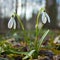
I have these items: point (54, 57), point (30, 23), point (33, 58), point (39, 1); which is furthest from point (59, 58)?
point (30, 23)

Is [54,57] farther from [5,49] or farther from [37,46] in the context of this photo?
[5,49]

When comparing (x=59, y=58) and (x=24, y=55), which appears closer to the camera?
(x=59, y=58)

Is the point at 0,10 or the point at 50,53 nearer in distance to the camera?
the point at 50,53

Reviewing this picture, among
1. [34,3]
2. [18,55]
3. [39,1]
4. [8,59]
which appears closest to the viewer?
[8,59]

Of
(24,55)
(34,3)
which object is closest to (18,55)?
(24,55)

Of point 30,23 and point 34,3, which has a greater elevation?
point 34,3

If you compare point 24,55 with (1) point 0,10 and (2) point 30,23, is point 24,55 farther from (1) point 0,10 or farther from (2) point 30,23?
(2) point 30,23

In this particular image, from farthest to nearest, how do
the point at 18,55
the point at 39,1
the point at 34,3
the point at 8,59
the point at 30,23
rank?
the point at 30,23
the point at 34,3
the point at 39,1
the point at 18,55
the point at 8,59

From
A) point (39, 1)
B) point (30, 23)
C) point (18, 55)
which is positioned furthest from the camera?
point (30, 23)
